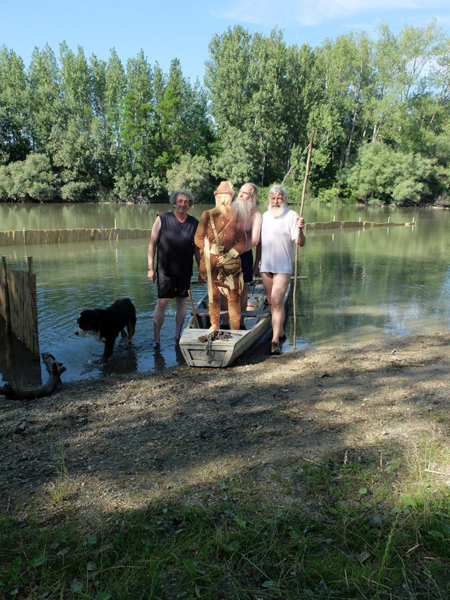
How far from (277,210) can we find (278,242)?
469 millimetres

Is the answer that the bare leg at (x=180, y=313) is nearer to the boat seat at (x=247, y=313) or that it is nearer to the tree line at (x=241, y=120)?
the boat seat at (x=247, y=313)

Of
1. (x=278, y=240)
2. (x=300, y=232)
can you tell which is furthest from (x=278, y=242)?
(x=300, y=232)

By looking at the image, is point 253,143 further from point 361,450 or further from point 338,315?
point 361,450

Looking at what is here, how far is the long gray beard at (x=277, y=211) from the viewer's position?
679cm

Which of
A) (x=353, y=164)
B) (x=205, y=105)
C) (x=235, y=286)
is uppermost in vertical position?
(x=205, y=105)

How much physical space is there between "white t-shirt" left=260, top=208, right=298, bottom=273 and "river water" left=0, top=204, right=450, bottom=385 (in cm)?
166

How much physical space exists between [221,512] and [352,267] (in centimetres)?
1337

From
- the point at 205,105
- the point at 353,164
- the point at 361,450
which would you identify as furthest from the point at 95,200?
the point at 361,450

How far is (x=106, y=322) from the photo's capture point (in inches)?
274

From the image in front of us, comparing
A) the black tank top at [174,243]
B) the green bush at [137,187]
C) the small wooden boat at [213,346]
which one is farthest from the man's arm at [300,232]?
the green bush at [137,187]

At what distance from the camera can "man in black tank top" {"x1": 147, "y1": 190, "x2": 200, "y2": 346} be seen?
702 cm

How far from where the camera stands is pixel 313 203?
2232 inches

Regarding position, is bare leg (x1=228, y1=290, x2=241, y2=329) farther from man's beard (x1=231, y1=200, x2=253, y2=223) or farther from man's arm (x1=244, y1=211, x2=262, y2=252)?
man's beard (x1=231, y1=200, x2=253, y2=223)

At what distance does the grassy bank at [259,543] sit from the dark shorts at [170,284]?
4152 mm
